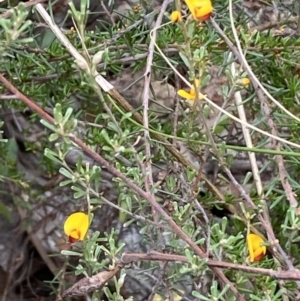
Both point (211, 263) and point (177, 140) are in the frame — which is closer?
point (211, 263)

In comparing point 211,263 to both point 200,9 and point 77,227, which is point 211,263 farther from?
point 200,9

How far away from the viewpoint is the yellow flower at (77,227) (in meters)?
0.70

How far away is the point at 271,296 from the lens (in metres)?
0.72

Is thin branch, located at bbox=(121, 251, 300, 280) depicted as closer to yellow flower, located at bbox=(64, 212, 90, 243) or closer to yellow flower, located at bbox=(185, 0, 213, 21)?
yellow flower, located at bbox=(64, 212, 90, 243)

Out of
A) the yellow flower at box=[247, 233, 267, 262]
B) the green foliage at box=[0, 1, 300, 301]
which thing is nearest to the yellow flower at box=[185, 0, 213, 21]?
the green foliage at box=[0, 1, 300, 301]

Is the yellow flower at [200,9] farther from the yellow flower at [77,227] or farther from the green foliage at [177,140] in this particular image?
the yellow flower at [77,227]

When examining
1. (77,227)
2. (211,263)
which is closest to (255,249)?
(211,263)

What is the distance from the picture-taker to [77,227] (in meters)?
0.71

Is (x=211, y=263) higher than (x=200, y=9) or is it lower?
lower

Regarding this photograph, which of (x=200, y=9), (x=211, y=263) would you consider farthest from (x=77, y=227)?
(x=200, y=9)

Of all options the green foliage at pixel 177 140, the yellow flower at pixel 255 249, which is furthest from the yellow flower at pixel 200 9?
the yellow flower at pixel 255 249

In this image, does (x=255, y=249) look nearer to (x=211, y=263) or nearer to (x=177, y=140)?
(x=211, y=263)

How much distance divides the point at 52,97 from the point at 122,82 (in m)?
0.34

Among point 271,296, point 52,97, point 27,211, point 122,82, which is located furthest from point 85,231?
point 27,211
